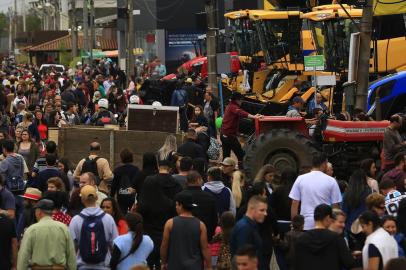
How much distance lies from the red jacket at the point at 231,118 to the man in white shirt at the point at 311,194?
894 cm

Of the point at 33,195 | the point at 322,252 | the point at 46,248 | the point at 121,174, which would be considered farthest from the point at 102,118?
the point at 322,252

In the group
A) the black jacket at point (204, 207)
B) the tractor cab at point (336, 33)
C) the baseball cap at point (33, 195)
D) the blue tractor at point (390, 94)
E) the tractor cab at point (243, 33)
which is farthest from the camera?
the tractor cab at point (243, 33)

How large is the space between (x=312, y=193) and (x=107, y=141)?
9.08 metres

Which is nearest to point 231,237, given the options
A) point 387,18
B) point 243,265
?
point 243,265

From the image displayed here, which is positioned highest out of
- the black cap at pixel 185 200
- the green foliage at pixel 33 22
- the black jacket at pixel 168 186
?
the green foliage at pixel 33 22

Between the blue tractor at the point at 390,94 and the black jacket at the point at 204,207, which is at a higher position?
the blue tractor at the point at 390,94

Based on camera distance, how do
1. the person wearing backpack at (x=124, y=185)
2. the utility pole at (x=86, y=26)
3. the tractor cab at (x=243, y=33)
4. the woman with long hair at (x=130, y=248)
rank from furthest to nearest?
1. the utility pole at (x=86, y=26)
2. the tractor cab at (x=243, y=33)
3. the person wearing backpack at (x=124, y=185)
4. the woman with long hair at (x=130, y=248)

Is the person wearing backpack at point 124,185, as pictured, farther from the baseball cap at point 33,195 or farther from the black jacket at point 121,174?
the baseball cap at point 33,195

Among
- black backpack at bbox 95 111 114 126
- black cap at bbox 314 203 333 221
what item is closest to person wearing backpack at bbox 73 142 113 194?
black cap at bbox 314 203 333 221

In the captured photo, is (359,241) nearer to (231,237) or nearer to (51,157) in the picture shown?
(231,237)

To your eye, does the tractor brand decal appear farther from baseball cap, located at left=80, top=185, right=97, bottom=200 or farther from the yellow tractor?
the yellow tractor

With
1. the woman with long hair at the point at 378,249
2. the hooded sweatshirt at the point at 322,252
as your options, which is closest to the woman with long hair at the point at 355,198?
the woman with long hair at the point at 378,249

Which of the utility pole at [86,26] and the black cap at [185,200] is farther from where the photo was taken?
the utility pole at [86,26]

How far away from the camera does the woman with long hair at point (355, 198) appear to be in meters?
12.5
